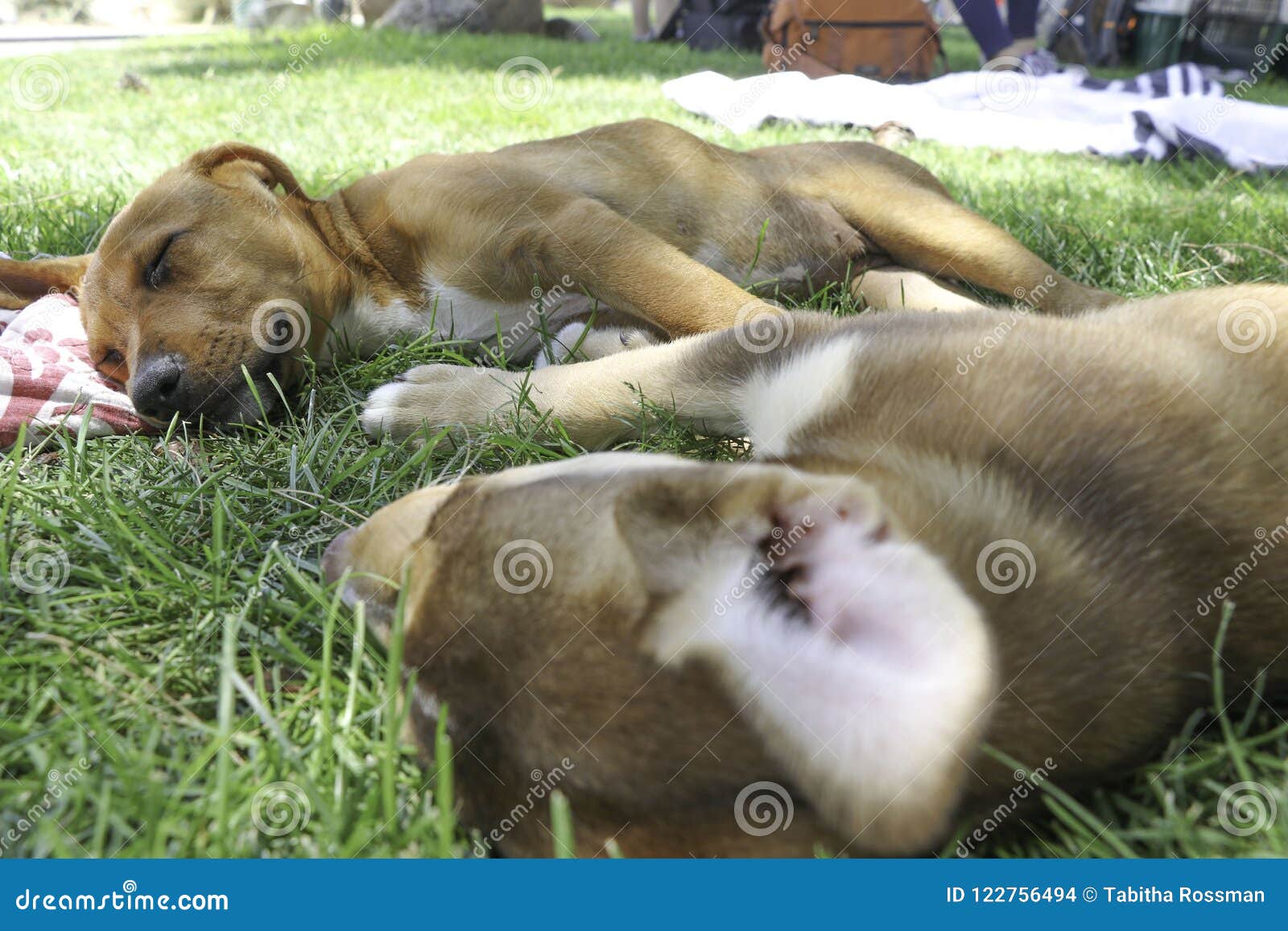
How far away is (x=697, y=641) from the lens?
60.7 inches

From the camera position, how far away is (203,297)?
355 cm

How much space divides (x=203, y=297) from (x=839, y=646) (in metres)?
2.92

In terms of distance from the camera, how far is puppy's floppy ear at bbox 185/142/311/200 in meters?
3.91

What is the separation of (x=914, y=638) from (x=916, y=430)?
65 centimetres

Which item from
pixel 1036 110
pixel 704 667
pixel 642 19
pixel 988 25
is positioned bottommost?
pixel 704 667

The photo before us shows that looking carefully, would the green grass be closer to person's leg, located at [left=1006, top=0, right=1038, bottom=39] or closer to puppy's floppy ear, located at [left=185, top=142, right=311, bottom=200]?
puppy's floppy ear, located at [left=185, top=142, right=311, bottom=200]

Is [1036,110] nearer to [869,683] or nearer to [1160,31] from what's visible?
[1160,31]

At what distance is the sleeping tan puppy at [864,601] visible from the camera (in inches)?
58.3

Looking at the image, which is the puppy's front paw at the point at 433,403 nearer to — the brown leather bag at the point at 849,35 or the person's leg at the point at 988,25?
the brown leather bag at the point at 849,35

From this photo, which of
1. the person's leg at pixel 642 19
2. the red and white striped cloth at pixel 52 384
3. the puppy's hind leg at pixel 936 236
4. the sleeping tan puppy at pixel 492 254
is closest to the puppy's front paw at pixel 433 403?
the sleeping tan puppy at pixel 492 254

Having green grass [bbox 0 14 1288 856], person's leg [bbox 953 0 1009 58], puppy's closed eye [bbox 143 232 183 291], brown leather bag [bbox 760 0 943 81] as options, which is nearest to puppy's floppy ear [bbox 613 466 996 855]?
green grass [bbox 0 14 1288 856]

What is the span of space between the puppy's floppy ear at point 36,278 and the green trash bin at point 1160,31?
12690 mm

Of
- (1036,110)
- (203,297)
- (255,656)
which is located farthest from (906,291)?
(1036,110)

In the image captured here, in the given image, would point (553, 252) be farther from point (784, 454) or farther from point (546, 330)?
point (784, 454)
